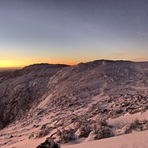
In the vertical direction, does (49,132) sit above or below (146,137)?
below

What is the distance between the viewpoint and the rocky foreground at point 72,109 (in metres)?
8.68

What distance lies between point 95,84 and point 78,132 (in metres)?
15.3

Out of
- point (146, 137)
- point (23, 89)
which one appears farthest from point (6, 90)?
point (146, 137)

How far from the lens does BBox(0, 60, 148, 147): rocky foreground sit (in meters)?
8.68

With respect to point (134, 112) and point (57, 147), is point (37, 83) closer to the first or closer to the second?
point (134, 112)

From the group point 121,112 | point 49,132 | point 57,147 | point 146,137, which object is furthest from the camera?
point 121,112

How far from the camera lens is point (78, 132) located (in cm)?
873

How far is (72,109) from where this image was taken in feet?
50.0

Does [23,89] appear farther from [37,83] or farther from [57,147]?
[57,147]

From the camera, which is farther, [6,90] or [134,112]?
[6,90]

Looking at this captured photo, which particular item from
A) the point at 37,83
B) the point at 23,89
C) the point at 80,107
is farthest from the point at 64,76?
the point at 80,107

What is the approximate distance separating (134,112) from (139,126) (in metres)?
2.49

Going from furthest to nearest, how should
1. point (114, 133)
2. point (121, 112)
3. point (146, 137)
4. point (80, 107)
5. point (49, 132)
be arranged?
point (80, 107) < point (121, 112) < point (49, 132) < point (114, 133) < point (146, 137)

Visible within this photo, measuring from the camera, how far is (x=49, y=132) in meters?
10.1
